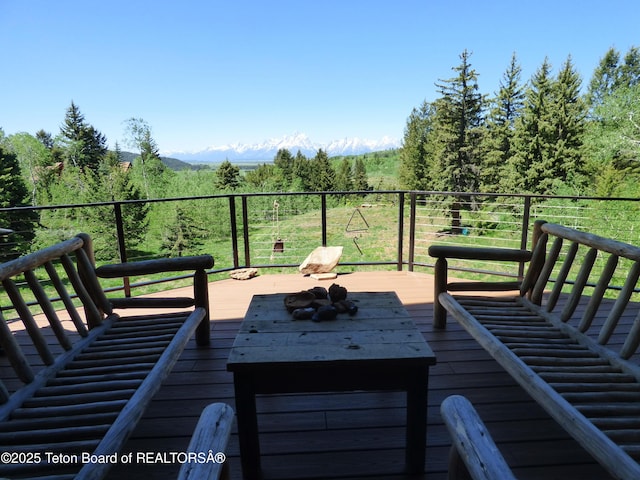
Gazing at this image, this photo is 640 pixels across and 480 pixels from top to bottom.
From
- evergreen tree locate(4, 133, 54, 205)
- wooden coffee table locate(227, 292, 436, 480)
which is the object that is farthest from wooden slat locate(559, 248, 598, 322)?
evergreen tree locate(4, 133, 54, 205)

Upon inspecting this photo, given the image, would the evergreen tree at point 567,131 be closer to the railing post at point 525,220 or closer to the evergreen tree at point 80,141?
the railing post at point 525,220

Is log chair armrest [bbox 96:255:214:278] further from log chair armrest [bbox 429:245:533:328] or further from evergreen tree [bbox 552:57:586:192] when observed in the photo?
evergreen tree [bbox 552:57:586:192]

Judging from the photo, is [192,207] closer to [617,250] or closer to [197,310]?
[197,310]

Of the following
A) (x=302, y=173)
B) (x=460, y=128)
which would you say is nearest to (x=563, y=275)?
(x=460, y=128)

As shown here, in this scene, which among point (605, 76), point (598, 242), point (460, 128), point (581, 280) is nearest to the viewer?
point (598, 242)

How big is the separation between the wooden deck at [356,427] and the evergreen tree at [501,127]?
2187cm

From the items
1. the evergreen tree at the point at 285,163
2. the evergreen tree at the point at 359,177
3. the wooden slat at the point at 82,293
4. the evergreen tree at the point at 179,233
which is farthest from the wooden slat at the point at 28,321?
the evergreen tree at the point at 359,177

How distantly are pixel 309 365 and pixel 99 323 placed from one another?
131cm

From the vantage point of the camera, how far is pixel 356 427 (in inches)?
61.0

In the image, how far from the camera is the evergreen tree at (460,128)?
2138cm

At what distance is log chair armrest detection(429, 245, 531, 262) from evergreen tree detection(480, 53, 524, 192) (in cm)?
2136

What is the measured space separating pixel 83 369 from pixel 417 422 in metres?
1.31

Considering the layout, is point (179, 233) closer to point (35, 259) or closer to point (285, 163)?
point (35, 259)

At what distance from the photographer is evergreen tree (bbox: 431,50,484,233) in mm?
21375
